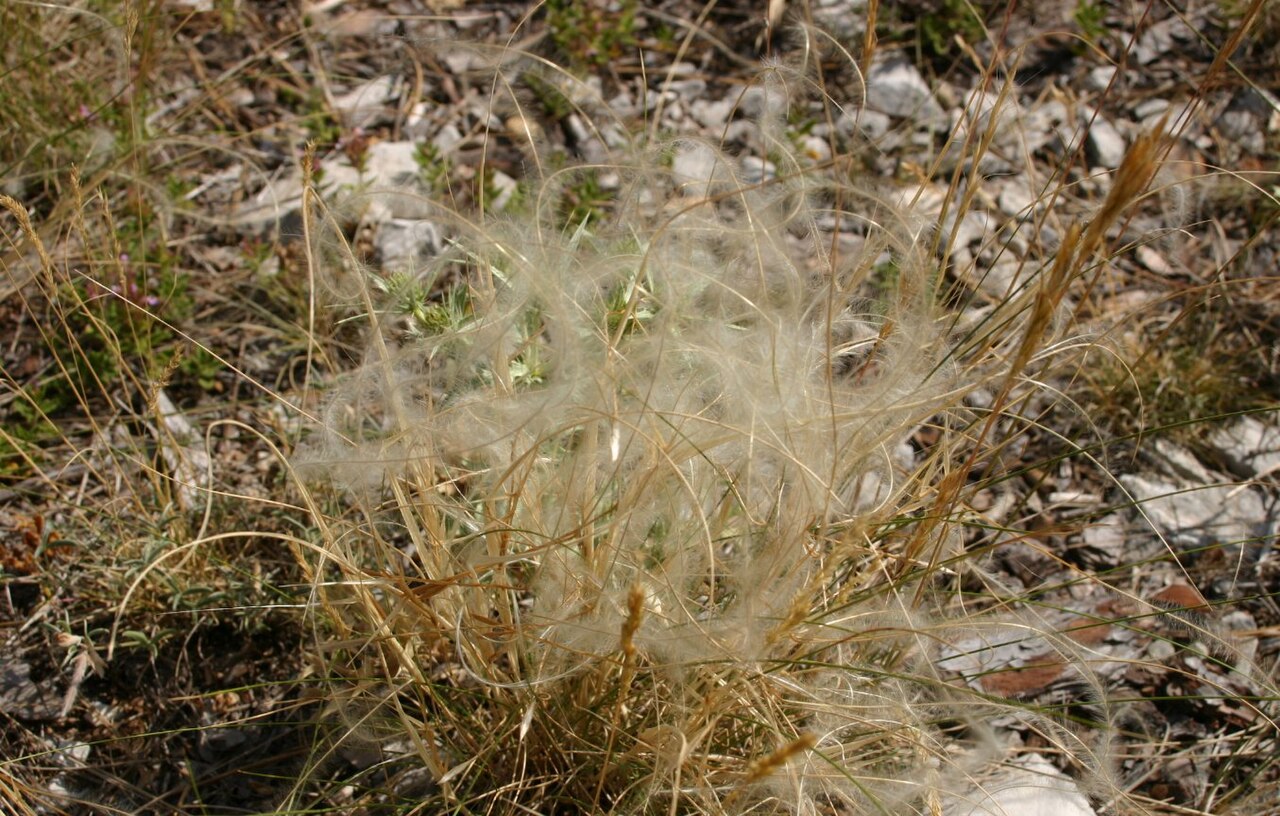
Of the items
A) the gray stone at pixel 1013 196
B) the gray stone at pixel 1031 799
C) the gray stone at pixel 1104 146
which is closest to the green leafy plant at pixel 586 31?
the gray stone at pixel 1013 196

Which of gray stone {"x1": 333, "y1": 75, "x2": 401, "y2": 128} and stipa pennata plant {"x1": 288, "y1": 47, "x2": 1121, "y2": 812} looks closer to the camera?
stipa pennata plant {"x1": 288, "y1": 47, "x2": 1121, "y2": 812}

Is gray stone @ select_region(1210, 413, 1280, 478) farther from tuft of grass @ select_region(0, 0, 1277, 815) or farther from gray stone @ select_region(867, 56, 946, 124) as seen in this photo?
gray stone @ select_region(867, 56, 946, 124)

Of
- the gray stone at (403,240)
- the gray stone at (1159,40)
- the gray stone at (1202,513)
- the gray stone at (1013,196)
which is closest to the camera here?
the gray stone at (1202,513)

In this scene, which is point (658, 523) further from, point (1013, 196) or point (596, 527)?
point (1013, 196)

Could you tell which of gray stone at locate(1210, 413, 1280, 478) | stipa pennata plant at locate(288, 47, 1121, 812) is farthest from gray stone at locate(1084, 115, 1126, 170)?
stipa pennata plant at locate(288, 47, 1121, 812)

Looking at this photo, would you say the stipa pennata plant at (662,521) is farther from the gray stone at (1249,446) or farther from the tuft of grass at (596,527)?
the gray stone at (1249,446)
